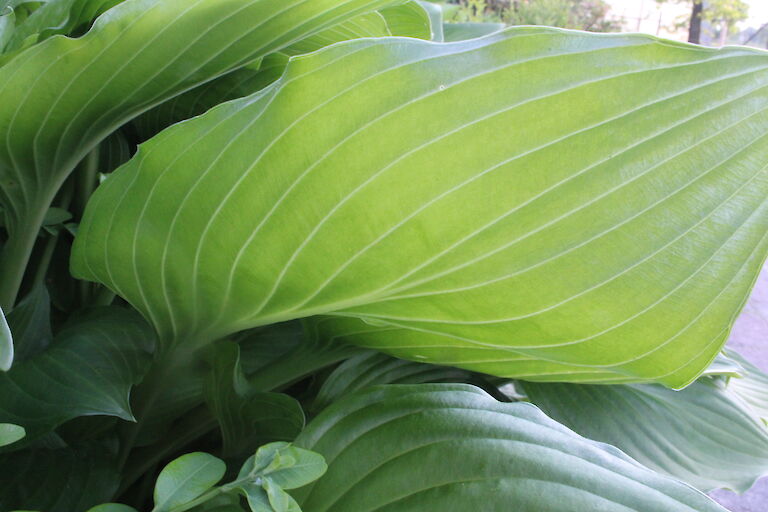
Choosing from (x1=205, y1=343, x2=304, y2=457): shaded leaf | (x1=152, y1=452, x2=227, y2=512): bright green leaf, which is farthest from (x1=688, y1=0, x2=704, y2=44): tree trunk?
(x1=152, y1=452, x2=227, y2=512): bright green leaf

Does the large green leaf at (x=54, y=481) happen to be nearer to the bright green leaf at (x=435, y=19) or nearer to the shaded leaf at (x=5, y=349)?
the shaded leaf at (x=5, y=349)

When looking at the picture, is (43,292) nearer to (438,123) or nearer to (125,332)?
(125,332)

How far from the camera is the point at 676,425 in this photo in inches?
18.4

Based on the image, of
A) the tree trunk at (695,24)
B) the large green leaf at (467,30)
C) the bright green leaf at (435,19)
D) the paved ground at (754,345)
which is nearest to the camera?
the bright green leaf at (435,19)

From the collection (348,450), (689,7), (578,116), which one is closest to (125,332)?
(348,450)

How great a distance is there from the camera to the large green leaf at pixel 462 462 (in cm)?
25

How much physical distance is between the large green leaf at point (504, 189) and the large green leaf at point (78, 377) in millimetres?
89

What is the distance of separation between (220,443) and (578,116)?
36cm

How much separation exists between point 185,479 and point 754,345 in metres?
1.83

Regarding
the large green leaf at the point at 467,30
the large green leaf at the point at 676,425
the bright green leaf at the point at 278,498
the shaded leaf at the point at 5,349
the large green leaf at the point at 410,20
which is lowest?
the large green leaf at the point at 676,425

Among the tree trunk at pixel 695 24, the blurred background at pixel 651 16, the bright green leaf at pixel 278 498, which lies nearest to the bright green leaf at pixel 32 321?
the bright green leaf at pixel 278 498

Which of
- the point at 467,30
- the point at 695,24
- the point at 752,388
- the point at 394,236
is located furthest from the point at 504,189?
the point at 695,24

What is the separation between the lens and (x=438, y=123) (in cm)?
25

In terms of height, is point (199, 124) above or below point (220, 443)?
above
